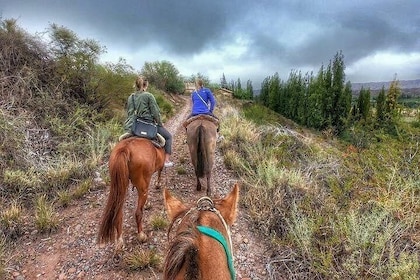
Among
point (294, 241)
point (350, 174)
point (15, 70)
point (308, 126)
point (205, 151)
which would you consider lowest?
point (308, 126)

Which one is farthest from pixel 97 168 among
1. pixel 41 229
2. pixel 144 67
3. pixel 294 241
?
pixel 144 67

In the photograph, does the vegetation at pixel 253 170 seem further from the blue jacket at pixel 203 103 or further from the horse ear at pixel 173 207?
the horse ear at pixel 173 207

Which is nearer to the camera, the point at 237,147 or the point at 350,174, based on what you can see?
the point at 350,174

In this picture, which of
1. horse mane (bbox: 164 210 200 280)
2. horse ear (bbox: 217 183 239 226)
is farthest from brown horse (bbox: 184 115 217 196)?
horse mane (bbox: 164 210 200 280)

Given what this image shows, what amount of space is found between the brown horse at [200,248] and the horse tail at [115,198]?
7.98 ft

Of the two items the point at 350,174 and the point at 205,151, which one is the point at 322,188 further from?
the point at 205,151

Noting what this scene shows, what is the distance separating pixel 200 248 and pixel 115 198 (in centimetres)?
294

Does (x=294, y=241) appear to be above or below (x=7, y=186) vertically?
below

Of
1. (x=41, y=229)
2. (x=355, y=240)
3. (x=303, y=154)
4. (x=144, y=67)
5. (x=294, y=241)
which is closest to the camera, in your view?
(x=355, y=240)

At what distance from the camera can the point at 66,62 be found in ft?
29.9

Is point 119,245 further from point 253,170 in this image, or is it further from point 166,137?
point 253,170

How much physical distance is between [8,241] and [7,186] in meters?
1.40

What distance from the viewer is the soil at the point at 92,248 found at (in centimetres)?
386

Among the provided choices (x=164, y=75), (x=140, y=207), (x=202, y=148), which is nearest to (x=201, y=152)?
(x=202, y=148)
